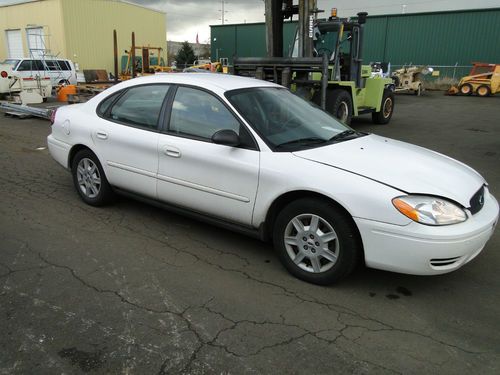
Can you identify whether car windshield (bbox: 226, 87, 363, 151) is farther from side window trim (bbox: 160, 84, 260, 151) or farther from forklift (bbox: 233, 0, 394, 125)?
forklift (bbox: 233, 0, 394, 125)

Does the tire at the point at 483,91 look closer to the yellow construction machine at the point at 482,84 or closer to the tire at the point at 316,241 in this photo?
the yellow construction machine at the point at 482,84

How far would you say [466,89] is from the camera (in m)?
23.4

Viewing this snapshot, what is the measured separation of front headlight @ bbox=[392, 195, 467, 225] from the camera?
3074 millimetres

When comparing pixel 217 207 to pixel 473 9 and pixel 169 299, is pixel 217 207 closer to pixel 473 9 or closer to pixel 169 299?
pixel 169 299

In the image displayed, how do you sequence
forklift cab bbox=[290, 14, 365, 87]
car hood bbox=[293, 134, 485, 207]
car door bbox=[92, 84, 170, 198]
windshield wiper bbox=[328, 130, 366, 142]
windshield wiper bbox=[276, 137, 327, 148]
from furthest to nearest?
forklift cab bbox=[290, 14, 365, 87], car door bbox=[92, 84, 170, 198], windshield wiper bbox=[328, 130, 366, 142], windshield wiper bbox=[276, 137, 327, 148], car hood bbox=[293, 134, 485, 207]

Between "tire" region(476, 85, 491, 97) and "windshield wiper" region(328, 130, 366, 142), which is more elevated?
"windshield wiper" region(328, 130, 366, 142)

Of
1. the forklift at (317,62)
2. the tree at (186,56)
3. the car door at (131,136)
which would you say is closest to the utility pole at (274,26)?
the forklift at (317,62)

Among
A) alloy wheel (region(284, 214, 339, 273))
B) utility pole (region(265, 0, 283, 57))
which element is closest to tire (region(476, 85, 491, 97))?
utility pole (region(265, 0, 283, 57))

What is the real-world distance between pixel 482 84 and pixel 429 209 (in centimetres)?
2264

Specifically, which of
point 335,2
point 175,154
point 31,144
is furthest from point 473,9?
point 175,154

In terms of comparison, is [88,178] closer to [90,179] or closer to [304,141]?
[90,179]

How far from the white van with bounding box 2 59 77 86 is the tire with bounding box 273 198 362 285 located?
1856 cm

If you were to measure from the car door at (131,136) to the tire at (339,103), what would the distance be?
21.9 feet

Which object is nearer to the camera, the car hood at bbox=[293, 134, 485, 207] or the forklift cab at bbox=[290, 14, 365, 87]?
the car hood at bbox=[293, 134, 485, 207]
